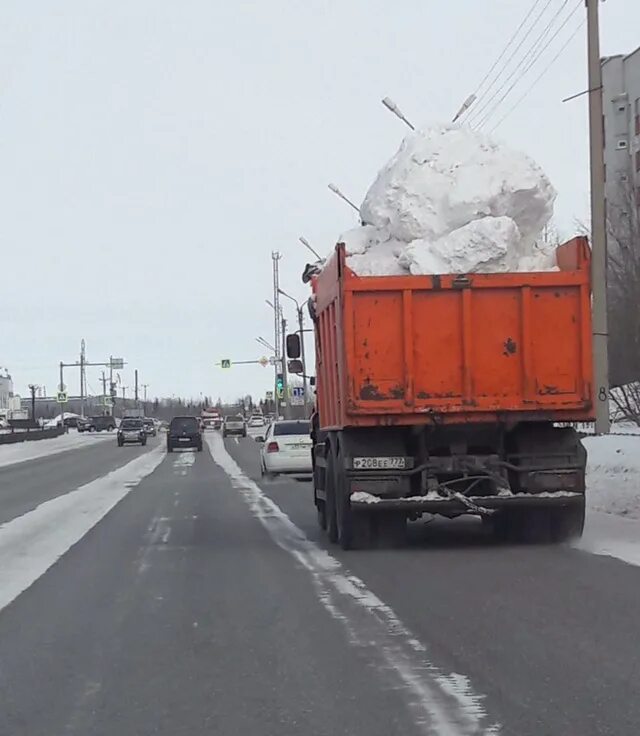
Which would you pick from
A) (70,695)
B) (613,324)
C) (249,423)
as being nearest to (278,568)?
(70,695)

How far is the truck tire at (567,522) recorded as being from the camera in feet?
42.8

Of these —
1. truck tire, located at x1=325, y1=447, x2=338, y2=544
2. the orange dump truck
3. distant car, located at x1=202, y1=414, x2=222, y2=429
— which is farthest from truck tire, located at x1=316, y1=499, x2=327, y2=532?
distant car, located at x1=202, y1=414, x2=222, y2=429

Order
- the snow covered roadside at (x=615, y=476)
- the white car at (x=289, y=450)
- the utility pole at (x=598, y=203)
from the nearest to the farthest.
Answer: the snow covered roadside at (x=615, y=476) → the utility pole at (x=598, y=203) → the white car at (x=289, y=450)

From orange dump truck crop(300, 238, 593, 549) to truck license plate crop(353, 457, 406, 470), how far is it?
10 millimetres

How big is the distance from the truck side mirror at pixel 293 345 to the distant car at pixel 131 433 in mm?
52921

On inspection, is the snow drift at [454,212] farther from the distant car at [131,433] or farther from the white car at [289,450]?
the distant car at [131,433]

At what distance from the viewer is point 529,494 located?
12.6m

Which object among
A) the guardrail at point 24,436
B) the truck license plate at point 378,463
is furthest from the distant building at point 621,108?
the truck license plate at point 378,463

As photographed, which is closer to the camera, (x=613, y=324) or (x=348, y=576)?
(x=348, y=576)

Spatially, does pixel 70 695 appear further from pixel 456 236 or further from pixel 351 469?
pixel 456 236

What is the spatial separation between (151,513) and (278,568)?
829 centimetres

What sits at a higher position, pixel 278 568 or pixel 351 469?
pixel 351 469

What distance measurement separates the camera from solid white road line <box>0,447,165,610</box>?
12.1 metres

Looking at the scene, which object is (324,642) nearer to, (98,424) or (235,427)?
(235,427)
